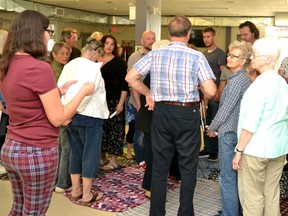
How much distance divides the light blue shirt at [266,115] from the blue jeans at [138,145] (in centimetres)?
223

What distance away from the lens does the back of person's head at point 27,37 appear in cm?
186

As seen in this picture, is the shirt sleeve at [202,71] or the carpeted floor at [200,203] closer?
the shirt sleeve at [202,71]

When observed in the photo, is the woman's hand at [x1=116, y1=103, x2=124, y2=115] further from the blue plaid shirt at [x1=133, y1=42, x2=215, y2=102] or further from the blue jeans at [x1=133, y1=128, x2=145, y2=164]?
the blue plaid shirt at [x1=133, y1=42, x2=215, y2=102]

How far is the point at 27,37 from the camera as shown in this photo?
1.87 meters

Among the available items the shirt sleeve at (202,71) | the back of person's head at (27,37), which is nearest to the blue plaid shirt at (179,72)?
the shirt sleeve at (202,71)

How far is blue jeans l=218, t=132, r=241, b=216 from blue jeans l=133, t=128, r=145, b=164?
1804 millimetres

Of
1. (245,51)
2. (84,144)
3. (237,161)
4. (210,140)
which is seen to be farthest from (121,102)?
(237,161)

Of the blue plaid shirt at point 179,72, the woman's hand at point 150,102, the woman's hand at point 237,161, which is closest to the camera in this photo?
the woman's hand at point 237,161

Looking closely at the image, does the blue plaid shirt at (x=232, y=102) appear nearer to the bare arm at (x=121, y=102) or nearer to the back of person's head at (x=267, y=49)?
the back of person's head at (x=267, y=49)

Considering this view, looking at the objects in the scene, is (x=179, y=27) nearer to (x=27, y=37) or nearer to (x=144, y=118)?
(x=144, y=118)

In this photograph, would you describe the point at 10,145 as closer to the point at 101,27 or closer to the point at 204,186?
the point at 204,186

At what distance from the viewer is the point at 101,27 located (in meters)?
18.2

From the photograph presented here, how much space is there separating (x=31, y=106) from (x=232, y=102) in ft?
4.97

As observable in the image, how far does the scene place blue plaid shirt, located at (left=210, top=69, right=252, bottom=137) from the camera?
2828 millimetres
